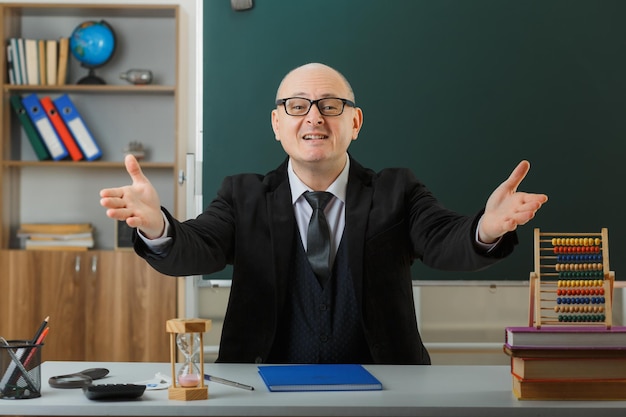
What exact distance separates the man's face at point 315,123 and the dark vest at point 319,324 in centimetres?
36

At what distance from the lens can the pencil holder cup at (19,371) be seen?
67.2 inches

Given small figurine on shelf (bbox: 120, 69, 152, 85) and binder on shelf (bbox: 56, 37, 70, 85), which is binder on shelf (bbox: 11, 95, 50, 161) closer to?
binder on shelf (bbox: 56, 37, 70, 85)

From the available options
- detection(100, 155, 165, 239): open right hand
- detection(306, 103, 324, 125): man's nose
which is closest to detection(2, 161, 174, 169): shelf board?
detection(306, 103, 324, 125): man's nose

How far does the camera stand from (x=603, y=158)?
3.74 m

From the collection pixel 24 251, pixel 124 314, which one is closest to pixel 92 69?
pixel 24 251

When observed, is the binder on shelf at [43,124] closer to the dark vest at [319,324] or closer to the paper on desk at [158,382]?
the dark vest at [319,324]

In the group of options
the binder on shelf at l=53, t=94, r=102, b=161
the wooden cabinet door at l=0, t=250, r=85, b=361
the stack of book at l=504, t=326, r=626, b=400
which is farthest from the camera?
the binder on shelf at l=53, t=94, r=102, b=161

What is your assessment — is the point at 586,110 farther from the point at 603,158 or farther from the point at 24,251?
the point at 24,251

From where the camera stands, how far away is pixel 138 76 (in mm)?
4738

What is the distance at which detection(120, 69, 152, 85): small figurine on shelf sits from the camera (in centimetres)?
474

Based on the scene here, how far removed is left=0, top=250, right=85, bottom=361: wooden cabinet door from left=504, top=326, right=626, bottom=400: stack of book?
3197 mm

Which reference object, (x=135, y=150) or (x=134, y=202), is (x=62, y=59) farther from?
(x=134, y=202)

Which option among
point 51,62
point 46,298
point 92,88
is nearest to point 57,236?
point 46,298

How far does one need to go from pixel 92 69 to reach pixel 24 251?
1.11 metres
